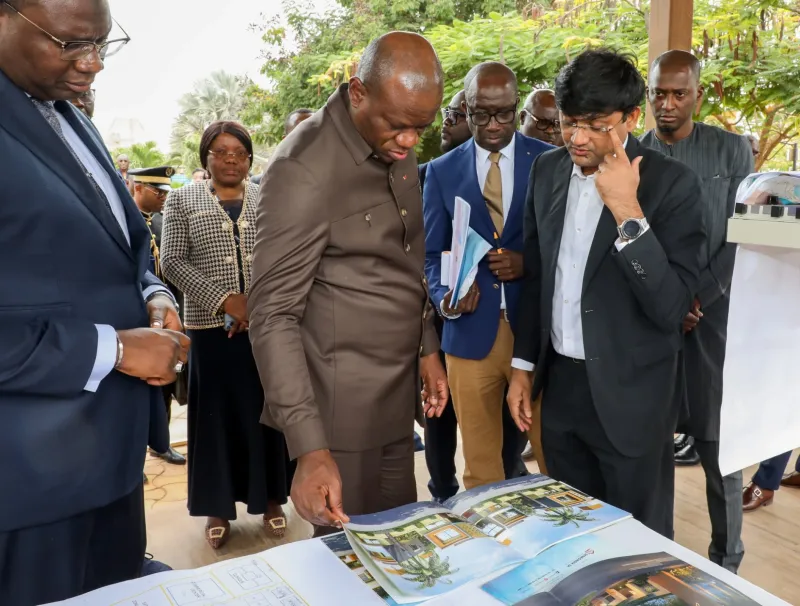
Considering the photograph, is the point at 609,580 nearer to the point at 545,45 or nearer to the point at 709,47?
the point at 709,47

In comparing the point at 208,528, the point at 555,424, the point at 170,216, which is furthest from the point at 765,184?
the point at 208,528

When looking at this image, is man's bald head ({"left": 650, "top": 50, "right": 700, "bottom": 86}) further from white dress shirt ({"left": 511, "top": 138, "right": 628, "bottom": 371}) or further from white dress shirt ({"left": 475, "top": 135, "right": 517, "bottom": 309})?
white dress shirt ({"left": 511, "top": 138, "right": 628, "bottom": 371})

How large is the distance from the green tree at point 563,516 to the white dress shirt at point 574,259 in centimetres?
61

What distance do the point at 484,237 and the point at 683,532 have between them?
1.56 metres

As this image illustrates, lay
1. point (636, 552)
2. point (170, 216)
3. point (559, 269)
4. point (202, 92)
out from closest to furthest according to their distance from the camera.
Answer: point (636, 552) < point (559, 269) < point (170, 216) < point (202, 92)

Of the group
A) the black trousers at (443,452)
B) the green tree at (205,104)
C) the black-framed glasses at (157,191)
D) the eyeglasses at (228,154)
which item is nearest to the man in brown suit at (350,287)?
the black trousers at (443,452)

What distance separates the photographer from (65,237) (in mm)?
1172

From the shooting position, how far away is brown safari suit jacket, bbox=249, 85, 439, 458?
137 cm

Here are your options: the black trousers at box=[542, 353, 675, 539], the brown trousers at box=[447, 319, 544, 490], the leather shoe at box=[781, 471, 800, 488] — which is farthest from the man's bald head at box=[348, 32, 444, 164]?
the leather shoe at box=[781, 471, 800, 488]

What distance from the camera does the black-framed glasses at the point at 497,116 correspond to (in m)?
2.54

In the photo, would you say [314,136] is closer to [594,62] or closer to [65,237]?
[65,237]

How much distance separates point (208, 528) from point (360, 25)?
787 cm

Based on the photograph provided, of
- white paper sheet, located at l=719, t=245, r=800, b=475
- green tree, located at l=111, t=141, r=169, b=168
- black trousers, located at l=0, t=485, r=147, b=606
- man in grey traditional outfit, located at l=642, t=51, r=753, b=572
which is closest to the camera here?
white paper sheet, located at l=719, t=245, r=800, b=475

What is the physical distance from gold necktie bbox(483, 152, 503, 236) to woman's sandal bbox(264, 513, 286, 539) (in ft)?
5.26
